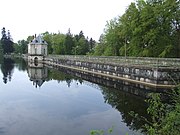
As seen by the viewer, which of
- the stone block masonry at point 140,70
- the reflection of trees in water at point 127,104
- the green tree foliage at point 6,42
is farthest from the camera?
the green tree foliage at point 6,42

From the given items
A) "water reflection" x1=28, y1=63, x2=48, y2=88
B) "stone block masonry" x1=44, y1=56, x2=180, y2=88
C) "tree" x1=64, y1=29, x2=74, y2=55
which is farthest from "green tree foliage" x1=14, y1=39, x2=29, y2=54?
"stone block masonry" x1=44, y1=56, x2=180, y2=88

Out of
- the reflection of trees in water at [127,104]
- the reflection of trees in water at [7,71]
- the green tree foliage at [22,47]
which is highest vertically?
the green tree foliage at [22,47]

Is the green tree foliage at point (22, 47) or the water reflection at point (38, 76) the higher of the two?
the green tree foliage at point (22, 47)

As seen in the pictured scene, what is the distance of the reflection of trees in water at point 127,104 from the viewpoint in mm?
16484

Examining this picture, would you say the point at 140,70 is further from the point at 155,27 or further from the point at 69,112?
the point at 69,112

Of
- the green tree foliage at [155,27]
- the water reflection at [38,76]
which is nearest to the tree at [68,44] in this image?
the water reflection at [38,76]

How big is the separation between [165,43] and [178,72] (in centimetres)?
1317

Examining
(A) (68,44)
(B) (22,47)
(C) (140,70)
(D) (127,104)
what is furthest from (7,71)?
(B) (22,47)

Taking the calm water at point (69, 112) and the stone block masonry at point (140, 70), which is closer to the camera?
the calm water at point (69, 112)

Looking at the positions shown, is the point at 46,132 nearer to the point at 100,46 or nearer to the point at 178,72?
the point at 178,72

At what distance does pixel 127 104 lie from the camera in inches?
854

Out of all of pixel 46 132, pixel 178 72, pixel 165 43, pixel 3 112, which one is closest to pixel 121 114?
pixel 46 132

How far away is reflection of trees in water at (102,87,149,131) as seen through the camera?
1648 centimetres

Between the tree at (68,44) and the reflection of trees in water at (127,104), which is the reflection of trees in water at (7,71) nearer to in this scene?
the reflection of trees in water at (127,104)
